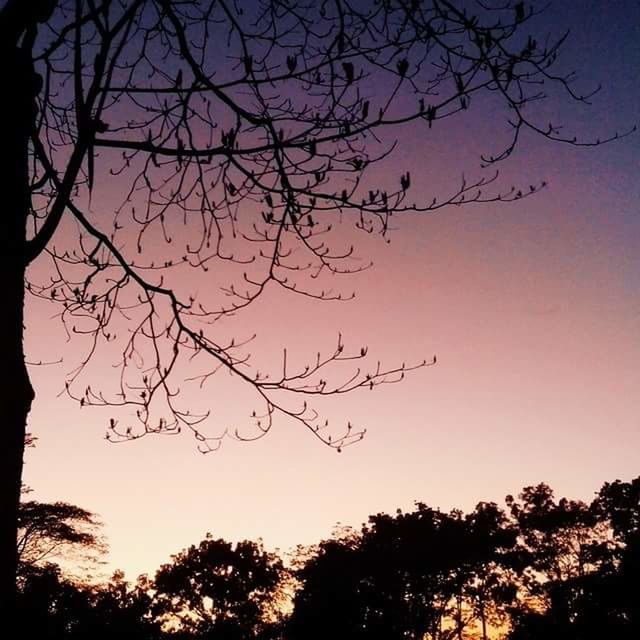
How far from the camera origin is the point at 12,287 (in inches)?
129

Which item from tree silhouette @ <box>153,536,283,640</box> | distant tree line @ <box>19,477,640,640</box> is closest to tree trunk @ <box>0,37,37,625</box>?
distant tree line @ <box>19,477,640,640</box>

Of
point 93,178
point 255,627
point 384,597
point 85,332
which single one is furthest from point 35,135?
point 255,627

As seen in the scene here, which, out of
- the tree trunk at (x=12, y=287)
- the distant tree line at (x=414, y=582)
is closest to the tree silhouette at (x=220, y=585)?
the distant tree line at (x=414, y=582)

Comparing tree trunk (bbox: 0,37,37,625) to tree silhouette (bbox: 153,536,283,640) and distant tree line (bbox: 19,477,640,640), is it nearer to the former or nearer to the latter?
distant tree line (bbox: 19,477,640,640)

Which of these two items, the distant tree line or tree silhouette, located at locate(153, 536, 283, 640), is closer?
the distant tree line

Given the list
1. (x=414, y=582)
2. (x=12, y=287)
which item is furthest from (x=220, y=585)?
(x=12, y=287)

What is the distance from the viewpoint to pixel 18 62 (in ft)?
11.7

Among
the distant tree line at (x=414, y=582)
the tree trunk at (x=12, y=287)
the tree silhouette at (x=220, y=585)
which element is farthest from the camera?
the tree silhouette at (x=220, y=585)

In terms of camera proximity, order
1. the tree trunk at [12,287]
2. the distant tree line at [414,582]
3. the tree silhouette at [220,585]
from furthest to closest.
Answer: the tree silhouette at [220,585] < the distant tree line at [414,582] < the tree trunk at [12,287]

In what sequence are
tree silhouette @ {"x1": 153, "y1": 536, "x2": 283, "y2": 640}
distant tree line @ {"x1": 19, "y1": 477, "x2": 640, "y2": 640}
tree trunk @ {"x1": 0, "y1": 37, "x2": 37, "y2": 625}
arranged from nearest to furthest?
tree trunk @ {"x1": 0, "y1": 37, "x2": 37, "y2": 625}, distant tree line @ {"x1": 19, "y1": 477, "x2": 640, "y2": 640}, tree silhouette @ {"x1": 153, "y1": 536, "x2": 283, "y2": 640}

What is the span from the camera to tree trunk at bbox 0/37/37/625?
3.03 meters

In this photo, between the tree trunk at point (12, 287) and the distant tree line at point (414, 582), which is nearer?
the tree trunk at point (12, 287)

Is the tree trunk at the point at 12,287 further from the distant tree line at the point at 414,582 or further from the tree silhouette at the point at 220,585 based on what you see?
the tree silhouette at the point at 220,585

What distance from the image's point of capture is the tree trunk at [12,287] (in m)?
3.03
